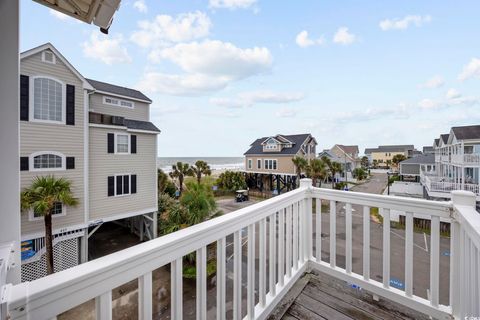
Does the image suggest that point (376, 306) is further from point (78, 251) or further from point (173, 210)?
point (78, 251)

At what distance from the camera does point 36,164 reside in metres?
5.66

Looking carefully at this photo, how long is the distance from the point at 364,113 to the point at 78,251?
16931 millimetres

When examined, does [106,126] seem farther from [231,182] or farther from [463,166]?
[463,166]

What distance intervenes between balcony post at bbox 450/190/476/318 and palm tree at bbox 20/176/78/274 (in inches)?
293

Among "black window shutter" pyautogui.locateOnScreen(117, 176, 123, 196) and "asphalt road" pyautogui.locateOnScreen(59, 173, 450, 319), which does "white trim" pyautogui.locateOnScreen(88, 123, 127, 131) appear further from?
"asphalt road" pyautogui.locateOnScreen(59, 173, 450, 319)

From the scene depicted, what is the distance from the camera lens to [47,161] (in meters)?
5.81

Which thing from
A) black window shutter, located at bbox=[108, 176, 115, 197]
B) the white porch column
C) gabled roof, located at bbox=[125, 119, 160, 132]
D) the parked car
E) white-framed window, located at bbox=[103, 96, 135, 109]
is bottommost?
the parked car

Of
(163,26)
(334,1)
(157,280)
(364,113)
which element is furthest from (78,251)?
(364,113)

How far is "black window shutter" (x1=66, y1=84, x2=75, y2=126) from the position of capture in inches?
240

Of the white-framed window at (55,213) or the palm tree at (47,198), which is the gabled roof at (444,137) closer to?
the palm tree at (47,198)

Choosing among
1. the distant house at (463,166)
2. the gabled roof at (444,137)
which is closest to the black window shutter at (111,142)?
the distant house at (463,166)

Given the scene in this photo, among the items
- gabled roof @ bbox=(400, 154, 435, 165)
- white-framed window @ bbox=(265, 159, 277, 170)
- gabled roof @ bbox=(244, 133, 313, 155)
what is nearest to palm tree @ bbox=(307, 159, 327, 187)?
gabled roof @ bbox=(244, 133, 313, 155)

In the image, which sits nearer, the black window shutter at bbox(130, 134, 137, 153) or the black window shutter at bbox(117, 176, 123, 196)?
the black window shutter at bbox(117, 176, 123, 196)

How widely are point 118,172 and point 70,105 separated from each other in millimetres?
2472
